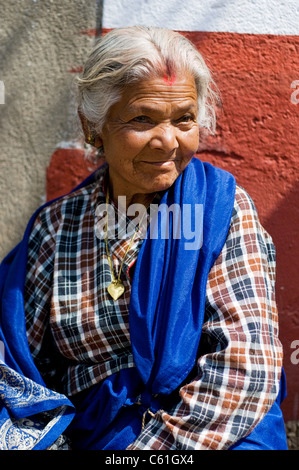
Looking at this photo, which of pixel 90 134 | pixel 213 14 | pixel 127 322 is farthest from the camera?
pixel 213 14

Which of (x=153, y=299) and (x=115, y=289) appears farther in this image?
(x=115, y=289)

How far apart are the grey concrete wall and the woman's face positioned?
654 mm

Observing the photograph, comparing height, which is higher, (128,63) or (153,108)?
(128,63)

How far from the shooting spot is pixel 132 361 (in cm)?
200

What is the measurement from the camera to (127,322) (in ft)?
6.71

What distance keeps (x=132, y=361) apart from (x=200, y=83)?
1.00m

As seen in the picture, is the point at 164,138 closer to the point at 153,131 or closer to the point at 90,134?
the point at 153,131

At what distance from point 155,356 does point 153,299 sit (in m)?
0.19

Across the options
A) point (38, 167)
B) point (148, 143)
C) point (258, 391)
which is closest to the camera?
point (258, 391)

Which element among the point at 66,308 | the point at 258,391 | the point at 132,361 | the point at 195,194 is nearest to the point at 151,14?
the point at 195,194

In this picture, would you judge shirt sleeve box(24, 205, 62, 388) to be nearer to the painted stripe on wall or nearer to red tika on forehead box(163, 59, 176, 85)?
red tika on forehead box(163, 59, 176, 85)

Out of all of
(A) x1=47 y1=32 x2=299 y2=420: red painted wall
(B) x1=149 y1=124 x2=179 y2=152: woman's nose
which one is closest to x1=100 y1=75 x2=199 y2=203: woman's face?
(B) x1=149 y1=124 x2=179 y2=152: woman's nose

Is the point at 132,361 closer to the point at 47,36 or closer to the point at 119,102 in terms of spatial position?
the point at 119,102

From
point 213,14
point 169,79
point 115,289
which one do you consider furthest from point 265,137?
point 115,289
